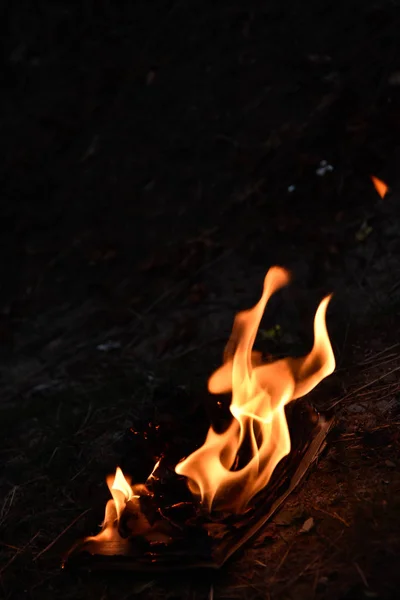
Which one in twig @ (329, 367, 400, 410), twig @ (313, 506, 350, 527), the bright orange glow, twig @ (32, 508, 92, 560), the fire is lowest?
the bright orange glow

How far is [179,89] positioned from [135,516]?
2799 mm

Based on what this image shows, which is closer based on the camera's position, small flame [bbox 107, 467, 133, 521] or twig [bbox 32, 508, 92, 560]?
small flame [bbox 107, 467, 133, 521]

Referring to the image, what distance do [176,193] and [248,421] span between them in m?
2.20

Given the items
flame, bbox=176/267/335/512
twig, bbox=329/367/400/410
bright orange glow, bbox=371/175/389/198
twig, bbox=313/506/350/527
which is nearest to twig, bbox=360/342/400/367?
twig, bbox=329/367/400/410

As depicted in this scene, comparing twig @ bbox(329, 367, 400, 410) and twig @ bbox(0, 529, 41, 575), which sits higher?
twig @ bbox(0, 529, 41, 575)

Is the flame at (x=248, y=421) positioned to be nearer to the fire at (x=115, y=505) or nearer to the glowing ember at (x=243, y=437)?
the glowing ember at (x=243, y=437)

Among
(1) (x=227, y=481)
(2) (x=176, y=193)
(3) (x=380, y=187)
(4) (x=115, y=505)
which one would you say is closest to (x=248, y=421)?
(1) (x=227, y=481)

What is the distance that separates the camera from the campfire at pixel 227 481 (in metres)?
2.80

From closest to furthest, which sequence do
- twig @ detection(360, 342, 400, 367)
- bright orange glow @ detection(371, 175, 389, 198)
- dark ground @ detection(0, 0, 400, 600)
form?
1. twig @ detection(360, 342, 400, 367)
2. dark ground @ detection(0, 0, 400, 600)
3. bright orange glow @ detection(371, 175, 389, 198)

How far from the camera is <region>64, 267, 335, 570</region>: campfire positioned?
2797 mm

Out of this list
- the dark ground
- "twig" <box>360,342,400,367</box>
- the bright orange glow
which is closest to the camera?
"twig" <box>360,342,400,367</box>


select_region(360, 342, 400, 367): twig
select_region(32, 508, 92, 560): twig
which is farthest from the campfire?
select_region(360, 342, 400, 367): twig

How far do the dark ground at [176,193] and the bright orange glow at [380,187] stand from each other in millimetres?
53

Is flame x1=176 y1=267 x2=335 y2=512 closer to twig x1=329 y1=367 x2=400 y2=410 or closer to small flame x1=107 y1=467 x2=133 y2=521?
small flame x1=107 y1=467 x2=133 y2=521
